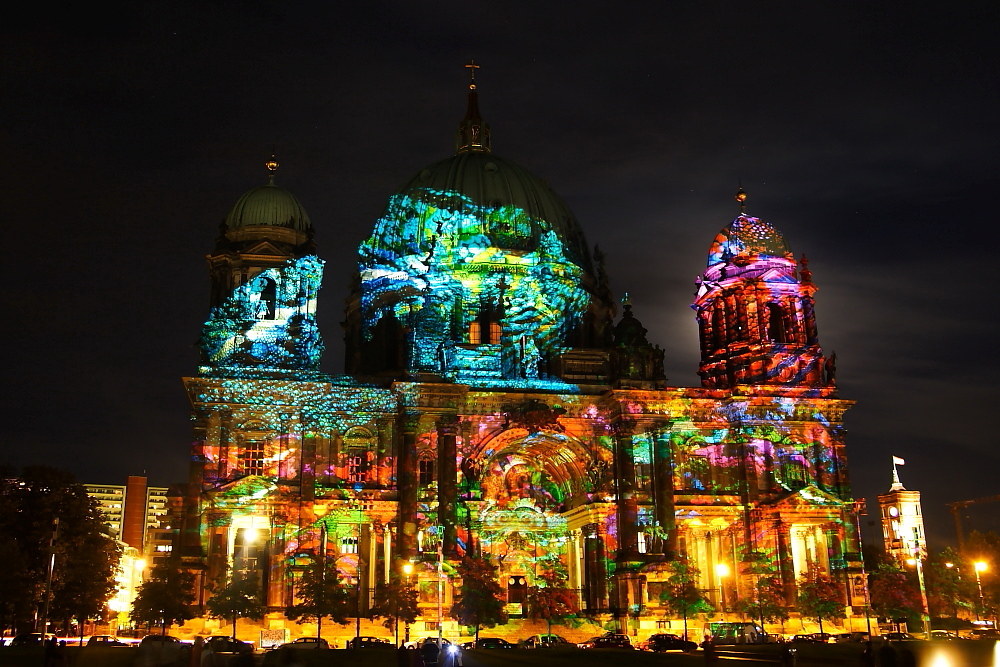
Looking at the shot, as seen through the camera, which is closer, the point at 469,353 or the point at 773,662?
the point at 773,662

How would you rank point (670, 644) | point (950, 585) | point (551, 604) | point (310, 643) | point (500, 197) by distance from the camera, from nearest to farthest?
point (670, 644)
point (310, 643)
point (551, 604)
point (500, 197)
point (950, 585)

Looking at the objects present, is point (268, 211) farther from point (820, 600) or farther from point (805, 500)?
point (820, 600)

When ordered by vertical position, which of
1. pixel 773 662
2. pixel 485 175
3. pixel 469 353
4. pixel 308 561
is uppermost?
pixel 485 175

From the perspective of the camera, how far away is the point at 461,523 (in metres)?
68.9

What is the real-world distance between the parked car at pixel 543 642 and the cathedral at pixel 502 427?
5356 millimetres

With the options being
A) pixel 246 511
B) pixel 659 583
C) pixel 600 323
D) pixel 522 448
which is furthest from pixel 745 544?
pixel 246 511

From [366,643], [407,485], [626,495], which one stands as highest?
[407,485]

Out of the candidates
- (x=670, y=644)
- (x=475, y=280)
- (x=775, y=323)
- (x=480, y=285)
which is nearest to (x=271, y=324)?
(x=475, y=280)

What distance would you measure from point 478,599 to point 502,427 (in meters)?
12.9

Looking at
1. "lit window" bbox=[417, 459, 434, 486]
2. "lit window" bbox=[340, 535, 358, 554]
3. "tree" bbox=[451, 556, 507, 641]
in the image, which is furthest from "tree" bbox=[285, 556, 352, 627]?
"lit window" bbox=[417, 459, 434, 486]

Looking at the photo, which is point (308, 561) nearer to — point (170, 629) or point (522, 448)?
point (170, 629)

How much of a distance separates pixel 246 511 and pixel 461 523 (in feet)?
42.4

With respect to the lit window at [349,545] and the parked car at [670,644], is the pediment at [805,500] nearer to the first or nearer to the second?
the parked car at [670,644]

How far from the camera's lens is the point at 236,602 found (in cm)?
6019
